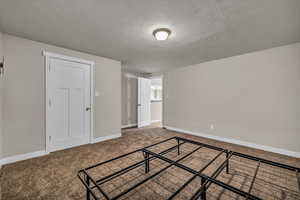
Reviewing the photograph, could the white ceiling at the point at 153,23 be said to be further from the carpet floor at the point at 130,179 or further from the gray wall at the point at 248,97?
the carpet floor at the point at 130,179

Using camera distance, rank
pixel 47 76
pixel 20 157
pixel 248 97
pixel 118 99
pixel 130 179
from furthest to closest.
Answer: pixel 118 99
pixel 248 97
pixel 47 76
pixel 20 157
pixel 130 179

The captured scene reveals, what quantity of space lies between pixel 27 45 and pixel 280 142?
5566mm

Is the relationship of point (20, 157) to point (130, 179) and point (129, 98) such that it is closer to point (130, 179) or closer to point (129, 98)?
point (130, 179)

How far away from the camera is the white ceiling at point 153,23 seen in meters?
1.50

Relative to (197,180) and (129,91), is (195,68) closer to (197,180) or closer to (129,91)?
(129,91)

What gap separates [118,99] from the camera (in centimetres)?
376

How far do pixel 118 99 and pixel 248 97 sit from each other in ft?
11.5

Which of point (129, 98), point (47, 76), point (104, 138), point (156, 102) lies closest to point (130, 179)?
point (104, 138)

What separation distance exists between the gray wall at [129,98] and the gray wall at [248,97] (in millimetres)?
2026

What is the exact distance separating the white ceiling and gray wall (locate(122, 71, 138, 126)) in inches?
90.2

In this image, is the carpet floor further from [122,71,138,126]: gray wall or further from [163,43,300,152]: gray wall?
[122,71,138,126]: gray wall

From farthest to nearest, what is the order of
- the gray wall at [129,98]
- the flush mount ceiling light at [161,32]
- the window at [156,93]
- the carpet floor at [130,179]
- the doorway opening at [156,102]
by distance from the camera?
the window at [156,93], the doorway opening at [156,102], the gray wall at [129,98], the flush mount ceiling light at [161,32], the carpet floor at [130,179]

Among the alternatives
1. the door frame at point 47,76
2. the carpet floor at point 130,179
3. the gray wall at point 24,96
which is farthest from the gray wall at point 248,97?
the gray wall at point 24,96

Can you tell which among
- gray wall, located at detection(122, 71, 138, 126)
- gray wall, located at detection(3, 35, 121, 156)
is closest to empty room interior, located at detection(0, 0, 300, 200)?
gray wall, located at detection(3, 35, 121, 156)
